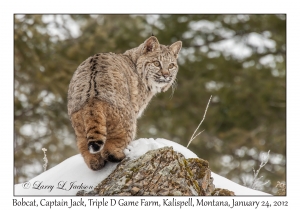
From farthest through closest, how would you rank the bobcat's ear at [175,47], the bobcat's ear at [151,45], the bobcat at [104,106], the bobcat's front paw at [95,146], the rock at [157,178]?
the bobcat's ear at [175,47], the bobcat's ear at [151,45], the bobcat at [104,106], the bobcat's front paw at [95,146], the rock at [157,178]

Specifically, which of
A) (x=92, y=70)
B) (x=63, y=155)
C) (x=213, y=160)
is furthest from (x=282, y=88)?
A: (x=92, y=70)

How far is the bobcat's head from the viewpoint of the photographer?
7.58 meters

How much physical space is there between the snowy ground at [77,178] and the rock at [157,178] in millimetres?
133

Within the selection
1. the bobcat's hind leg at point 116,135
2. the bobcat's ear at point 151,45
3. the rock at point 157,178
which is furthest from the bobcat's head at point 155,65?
the rock at point 157,178

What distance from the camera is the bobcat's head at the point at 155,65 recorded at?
24.9 feet

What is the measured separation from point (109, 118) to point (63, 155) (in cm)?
930

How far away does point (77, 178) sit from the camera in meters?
5.46

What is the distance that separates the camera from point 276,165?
17.6m

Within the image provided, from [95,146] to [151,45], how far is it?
9.30 feet

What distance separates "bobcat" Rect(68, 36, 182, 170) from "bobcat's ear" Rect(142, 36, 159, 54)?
509mm

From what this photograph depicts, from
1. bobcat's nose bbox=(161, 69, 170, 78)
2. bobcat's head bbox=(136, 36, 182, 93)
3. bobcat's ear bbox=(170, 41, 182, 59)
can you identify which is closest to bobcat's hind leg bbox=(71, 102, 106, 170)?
bobcat's head bbox=(136, 36, 182, 93)

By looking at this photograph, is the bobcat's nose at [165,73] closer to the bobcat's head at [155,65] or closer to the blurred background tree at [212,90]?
the bobcat's head at [155,65]

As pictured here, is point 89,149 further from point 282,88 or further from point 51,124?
point 282,88

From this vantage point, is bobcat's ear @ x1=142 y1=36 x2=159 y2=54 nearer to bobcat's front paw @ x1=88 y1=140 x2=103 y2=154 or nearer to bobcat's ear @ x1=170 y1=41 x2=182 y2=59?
bobcat's ear @ x1=170 y1=41 x2=182 y2=59
